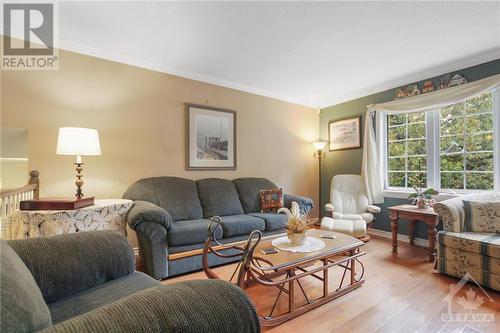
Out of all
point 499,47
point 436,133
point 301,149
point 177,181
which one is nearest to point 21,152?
point 177,181

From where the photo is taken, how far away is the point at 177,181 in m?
3.01

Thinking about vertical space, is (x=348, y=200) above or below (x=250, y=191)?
below

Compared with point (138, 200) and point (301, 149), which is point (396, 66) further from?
point (138, 200)

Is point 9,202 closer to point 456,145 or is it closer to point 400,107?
point 400,107

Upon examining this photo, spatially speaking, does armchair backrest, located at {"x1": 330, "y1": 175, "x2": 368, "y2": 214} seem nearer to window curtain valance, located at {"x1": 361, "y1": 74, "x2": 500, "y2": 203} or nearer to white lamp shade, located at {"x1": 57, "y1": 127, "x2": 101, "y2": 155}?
window curtain valance, located at {"x1": 361, "y1": 74, "x2": 500, "y2": 203}

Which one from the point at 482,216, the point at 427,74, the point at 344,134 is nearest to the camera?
the point at 482,216

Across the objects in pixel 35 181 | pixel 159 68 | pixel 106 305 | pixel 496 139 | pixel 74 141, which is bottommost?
pixel 106 305

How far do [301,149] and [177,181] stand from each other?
246cm

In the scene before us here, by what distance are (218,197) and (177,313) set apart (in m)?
2.50

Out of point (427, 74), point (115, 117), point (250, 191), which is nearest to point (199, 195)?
point (250, 191)

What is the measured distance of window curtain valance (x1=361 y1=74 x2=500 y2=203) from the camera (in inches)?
109

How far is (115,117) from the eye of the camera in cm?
276

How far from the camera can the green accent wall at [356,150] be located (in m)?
2.85

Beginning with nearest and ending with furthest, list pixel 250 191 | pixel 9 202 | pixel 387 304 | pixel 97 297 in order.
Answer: pixel 97 297
pixel 387 304
pixel 9 202
pixel 250 191
